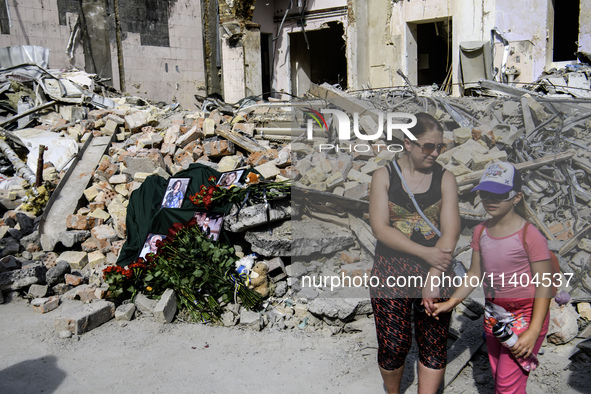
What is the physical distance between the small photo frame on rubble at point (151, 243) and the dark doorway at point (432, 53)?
12.2m

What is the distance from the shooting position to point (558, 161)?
3816 millimetres

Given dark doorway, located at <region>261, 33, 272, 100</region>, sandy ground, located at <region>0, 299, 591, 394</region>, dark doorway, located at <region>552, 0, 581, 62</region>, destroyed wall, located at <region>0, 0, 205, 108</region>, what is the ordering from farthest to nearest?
dark doorway, located at <region>261, 33, 272, 100</region> → dark doorway, located at <region>552, 0, 581, 62</region> → destroyed wall, located at <region>0, 0, 205, 108</region> → sandy ground, located at <region>0, 299, 591, 394</region>

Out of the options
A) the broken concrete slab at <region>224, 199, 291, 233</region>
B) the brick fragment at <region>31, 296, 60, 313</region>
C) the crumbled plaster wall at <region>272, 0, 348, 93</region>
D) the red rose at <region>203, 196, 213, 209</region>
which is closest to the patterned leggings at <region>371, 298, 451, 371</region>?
the broken concrete slab at <region>224, 199, 291, 233</region>

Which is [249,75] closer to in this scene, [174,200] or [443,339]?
[174,200]

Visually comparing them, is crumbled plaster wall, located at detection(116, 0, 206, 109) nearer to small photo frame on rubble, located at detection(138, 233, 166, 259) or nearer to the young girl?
small photo frame on rubble, located at detection(138, 233, 166, 259)

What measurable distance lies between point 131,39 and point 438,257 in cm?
1440

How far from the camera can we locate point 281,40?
56.1ft

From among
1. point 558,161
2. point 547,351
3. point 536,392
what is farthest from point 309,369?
point 558,161

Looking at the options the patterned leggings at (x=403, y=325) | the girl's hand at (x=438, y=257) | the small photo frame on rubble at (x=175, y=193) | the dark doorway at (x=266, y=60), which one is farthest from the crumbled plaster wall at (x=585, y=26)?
the patterned leggings at (x=403, y=325)

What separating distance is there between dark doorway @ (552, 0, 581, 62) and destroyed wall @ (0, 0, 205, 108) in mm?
11423

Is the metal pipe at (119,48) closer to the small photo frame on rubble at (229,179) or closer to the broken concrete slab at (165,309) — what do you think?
the small photo frame on rubble at (229,179)

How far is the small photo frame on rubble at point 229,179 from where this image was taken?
5.93m

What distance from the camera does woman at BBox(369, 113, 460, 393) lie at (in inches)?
112

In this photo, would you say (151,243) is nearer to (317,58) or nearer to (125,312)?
(125,312)
